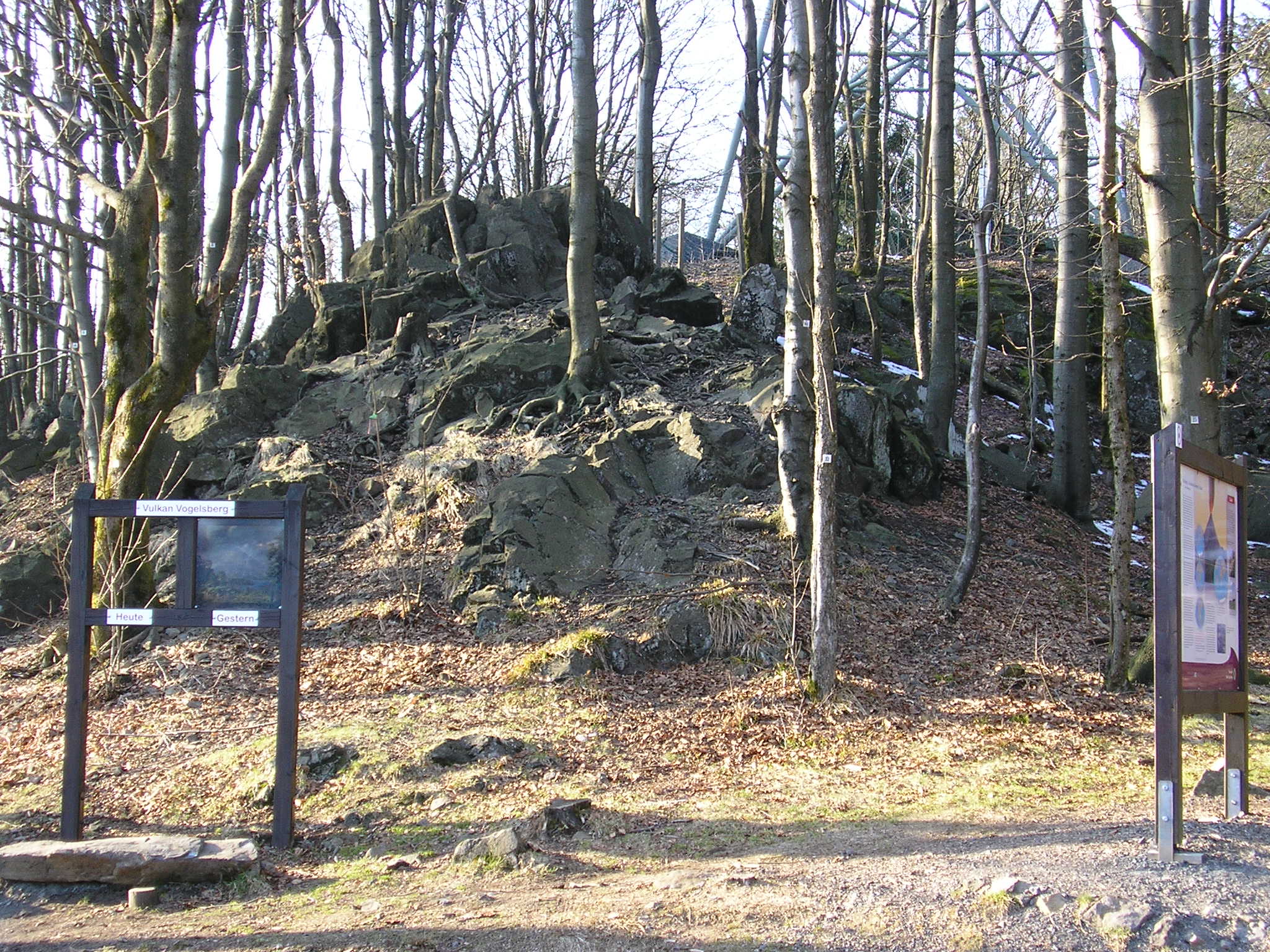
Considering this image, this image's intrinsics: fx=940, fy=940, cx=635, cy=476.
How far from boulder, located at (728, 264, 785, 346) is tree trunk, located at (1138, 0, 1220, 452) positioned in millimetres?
8570

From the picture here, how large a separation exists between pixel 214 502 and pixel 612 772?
3.29 m

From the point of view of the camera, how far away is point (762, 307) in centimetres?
1656

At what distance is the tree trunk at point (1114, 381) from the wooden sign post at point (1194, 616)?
347cm

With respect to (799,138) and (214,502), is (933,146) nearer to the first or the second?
(799,138)


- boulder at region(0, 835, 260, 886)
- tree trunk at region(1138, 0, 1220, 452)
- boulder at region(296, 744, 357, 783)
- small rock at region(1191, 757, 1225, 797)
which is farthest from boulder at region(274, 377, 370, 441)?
small rock at region(1191, 757, 1225, 797)

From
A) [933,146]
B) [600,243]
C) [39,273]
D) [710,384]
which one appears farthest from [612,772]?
[39,273]

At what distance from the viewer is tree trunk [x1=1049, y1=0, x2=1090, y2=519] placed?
12773 millimetres

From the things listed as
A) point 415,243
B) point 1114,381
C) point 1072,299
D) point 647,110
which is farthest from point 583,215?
point 647,110

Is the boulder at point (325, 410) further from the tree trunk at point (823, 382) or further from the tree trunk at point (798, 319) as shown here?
the tree trunk at point (823, 382)

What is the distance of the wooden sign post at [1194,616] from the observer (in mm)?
4512

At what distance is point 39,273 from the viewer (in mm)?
23859

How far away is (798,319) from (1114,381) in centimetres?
307

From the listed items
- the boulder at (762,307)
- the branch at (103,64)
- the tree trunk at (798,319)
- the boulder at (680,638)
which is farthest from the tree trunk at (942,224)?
the branch at (103,64)

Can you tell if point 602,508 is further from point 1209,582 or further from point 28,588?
point 1209,582
